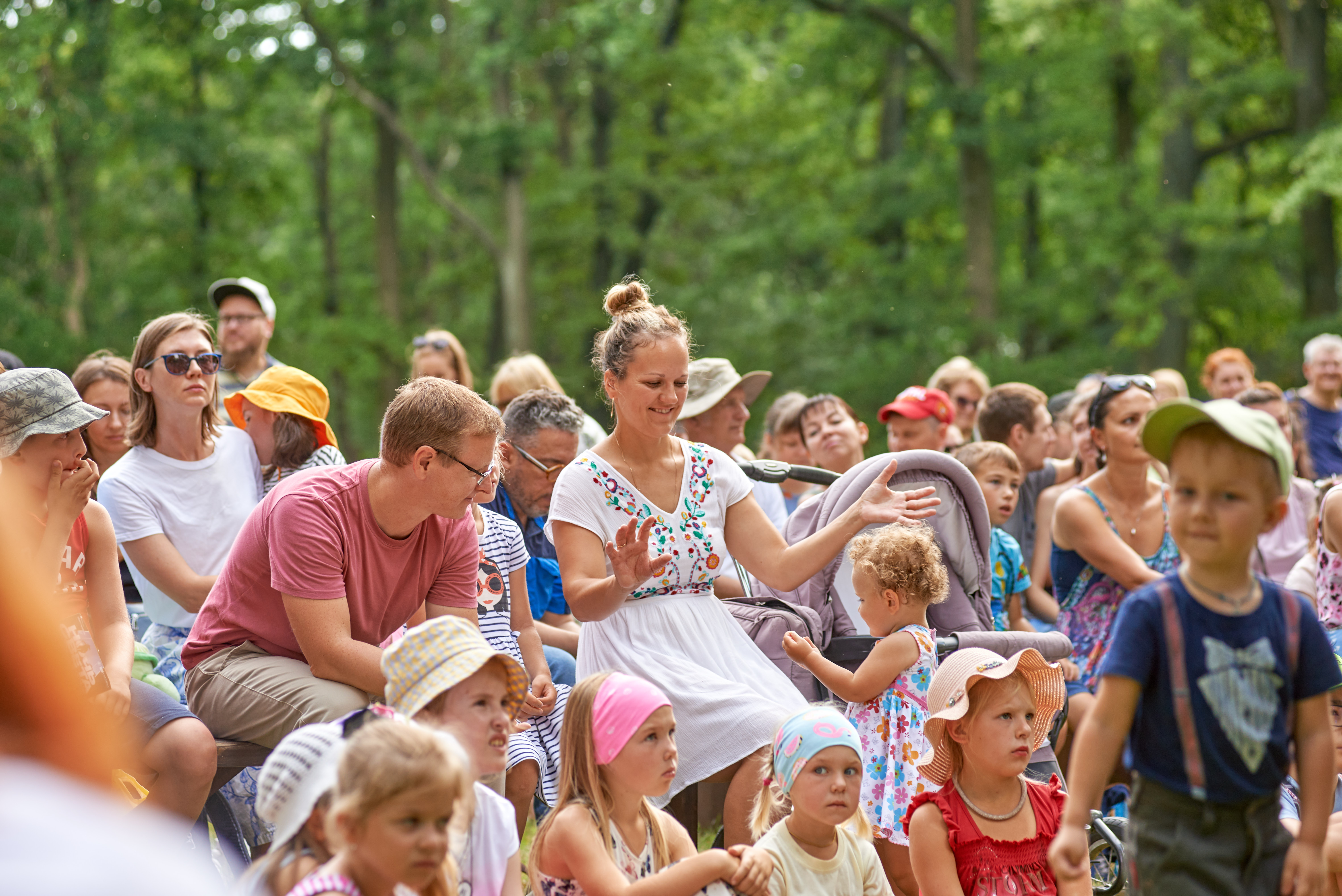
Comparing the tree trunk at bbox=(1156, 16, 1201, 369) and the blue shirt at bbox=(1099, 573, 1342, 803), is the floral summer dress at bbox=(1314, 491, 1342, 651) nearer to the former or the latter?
the blue shirt at bbox=(1099, 573, 1342, 803)

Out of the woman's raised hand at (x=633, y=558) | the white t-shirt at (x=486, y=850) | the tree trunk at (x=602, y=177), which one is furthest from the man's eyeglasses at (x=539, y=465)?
the tree trunk at (x=602, y=177)

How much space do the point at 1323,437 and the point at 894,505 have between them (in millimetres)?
5554

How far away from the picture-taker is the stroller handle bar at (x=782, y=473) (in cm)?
449

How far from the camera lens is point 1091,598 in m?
5.19

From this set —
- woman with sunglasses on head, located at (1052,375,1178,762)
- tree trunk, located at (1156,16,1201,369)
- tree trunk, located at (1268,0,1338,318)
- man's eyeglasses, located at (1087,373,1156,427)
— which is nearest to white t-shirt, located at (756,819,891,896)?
→ woman with sunglasses on head, located at (1052,375,1178,762)

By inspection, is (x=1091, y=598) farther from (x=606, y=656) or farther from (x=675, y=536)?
(x=606, y=656)

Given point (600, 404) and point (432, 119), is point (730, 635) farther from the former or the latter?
point (432, 119)

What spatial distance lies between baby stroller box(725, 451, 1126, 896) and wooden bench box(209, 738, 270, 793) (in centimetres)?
161

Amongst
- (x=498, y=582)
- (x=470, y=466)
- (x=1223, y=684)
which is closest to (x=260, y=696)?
(x=470, y=466)

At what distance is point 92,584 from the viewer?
148 inches

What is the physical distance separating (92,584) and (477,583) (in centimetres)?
116

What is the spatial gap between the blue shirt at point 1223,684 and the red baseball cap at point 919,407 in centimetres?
343

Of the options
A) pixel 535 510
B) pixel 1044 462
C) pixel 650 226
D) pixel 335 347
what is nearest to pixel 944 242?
pixel 650 226

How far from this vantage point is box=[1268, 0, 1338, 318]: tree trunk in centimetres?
1514
